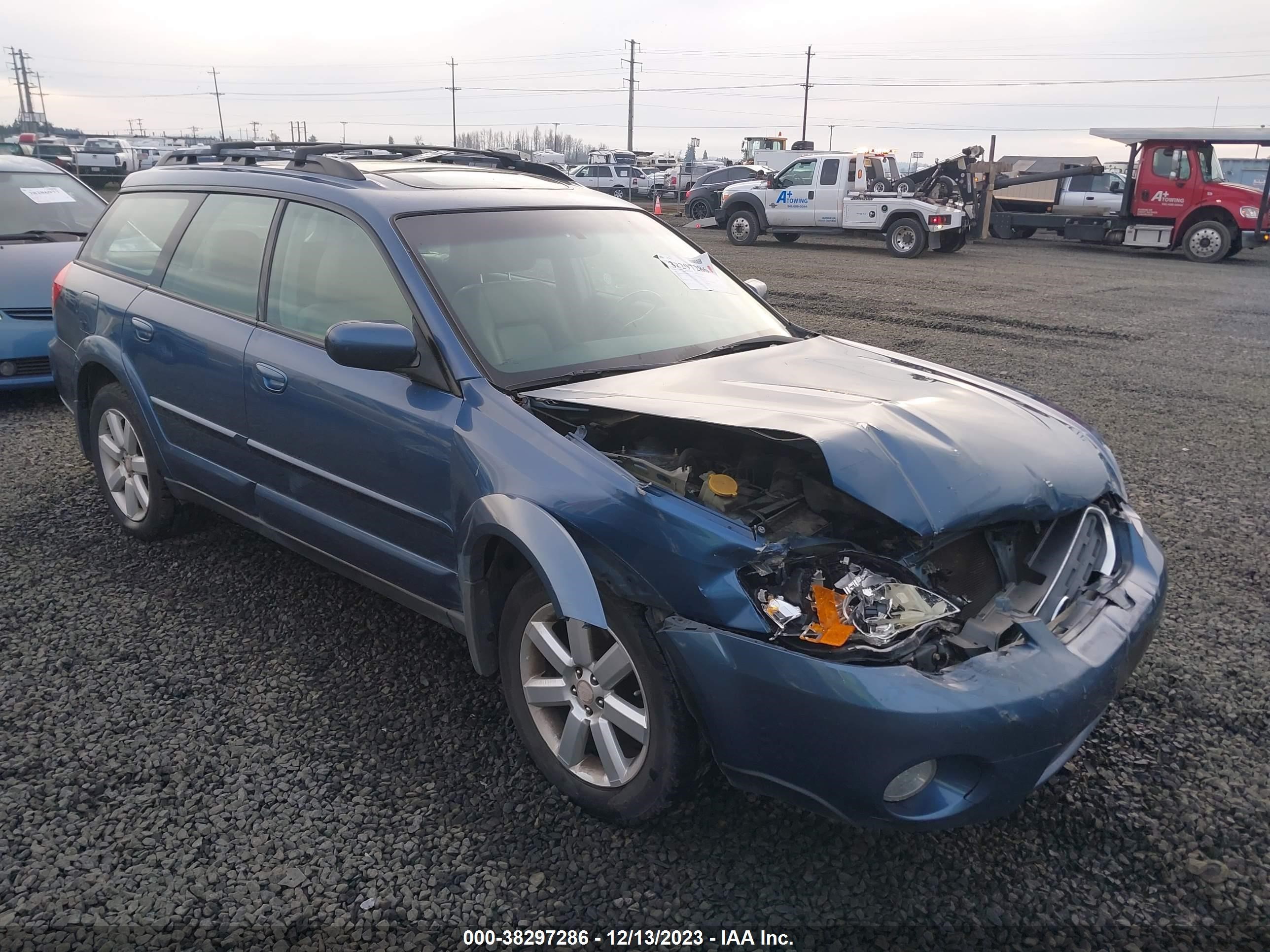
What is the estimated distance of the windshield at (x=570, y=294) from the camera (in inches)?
117

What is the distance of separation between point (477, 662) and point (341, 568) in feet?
2.68

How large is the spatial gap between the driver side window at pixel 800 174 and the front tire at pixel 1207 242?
797cm

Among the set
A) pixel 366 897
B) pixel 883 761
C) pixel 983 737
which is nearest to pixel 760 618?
pixel 883 761

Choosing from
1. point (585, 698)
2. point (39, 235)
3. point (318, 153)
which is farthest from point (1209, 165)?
point (585, 698)

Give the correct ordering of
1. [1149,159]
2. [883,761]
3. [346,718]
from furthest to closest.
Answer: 1. [1149,159]
2. [346,718]
3. [883,761]

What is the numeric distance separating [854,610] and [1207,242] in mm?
21073

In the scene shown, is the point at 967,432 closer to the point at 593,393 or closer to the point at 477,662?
the point at 593,393

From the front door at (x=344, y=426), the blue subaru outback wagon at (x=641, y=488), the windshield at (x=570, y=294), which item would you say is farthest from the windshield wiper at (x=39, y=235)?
the windshield at (x=570, y=294)

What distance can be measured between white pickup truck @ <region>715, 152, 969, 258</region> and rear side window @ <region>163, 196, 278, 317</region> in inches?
672

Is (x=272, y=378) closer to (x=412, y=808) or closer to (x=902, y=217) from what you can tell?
(x=412, y=808)

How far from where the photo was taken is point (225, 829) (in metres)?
2.50

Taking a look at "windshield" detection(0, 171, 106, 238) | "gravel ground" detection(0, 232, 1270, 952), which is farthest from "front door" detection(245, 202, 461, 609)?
"windshield" detection(0, 171, 106, 238)

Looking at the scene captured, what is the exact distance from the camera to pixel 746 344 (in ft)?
11.2

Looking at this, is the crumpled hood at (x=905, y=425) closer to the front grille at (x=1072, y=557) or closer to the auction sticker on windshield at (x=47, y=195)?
the front grille at (x=1072, y=557)
